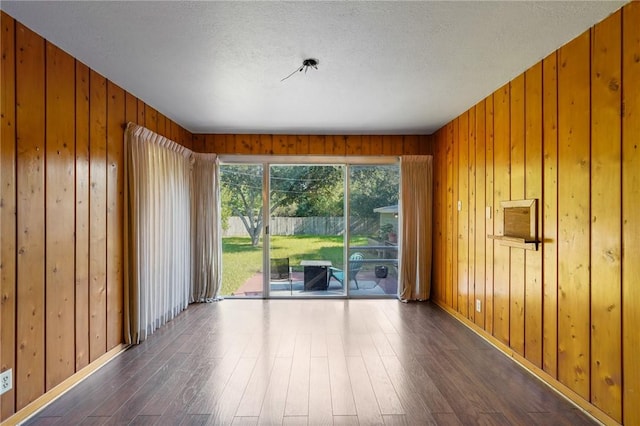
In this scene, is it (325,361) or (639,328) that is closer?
(639,328)

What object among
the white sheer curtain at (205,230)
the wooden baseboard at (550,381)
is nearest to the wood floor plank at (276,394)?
the wooden baseboard at (550,381)

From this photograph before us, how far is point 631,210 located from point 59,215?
3728 mm

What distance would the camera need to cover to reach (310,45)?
2.36m

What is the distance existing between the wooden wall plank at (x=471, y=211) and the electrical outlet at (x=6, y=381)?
13.2 feet

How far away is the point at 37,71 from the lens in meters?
2.24

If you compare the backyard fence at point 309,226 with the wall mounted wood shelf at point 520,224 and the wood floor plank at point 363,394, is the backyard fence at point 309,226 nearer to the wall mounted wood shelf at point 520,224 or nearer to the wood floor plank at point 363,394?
the wall mounted wood shelf at point 520,224

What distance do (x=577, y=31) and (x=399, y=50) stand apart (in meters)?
1.16

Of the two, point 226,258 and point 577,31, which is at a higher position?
point 577,31

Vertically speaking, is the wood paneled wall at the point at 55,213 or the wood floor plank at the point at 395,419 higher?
the wood paneled wall at the point at 55,213

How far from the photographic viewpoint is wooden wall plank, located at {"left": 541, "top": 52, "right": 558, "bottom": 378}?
→ 2465mm

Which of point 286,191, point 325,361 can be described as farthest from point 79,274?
point 286,191

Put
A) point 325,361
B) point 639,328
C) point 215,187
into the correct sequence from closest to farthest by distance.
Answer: point 639,328, point 325,361, point 215,187

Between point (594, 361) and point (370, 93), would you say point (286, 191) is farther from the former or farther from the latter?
point (594, 361)

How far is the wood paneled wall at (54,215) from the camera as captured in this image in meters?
2.03
